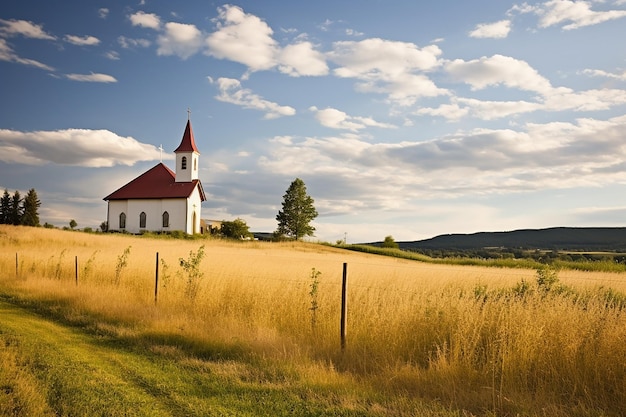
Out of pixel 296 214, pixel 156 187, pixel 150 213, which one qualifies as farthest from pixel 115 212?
pixel 296 214

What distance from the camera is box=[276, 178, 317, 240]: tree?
8100cm

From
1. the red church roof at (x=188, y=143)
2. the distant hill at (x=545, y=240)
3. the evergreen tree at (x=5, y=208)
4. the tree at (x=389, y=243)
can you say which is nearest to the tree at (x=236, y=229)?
the red church roof at (x=188, y=143)

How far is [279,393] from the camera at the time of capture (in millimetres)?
6984

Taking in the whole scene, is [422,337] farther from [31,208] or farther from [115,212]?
[31,208]

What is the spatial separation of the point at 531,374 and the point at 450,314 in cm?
186

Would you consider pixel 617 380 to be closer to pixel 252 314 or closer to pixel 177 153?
pixel 252 314

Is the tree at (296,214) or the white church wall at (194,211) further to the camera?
the tree at (296,214)

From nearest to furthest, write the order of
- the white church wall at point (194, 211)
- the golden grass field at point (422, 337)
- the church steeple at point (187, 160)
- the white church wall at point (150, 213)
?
the golden grass field at point (422, 337) < the white church wall at point (194, 211) < the white church wall at point (150, 213) < the church steeple at point (187, 160)

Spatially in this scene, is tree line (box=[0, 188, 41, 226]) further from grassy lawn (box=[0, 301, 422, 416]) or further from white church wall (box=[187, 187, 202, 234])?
grassy lawn (box=[0, 301, 422, 416])

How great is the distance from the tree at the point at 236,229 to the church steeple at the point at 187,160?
8.36m

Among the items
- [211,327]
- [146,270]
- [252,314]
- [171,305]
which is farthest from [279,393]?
[146,270]

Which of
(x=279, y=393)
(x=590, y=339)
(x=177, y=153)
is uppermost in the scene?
(x=177, y=153)

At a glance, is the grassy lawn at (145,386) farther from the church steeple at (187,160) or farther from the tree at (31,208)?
the tree at (31,208)

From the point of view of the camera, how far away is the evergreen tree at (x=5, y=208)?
99.8 meters
